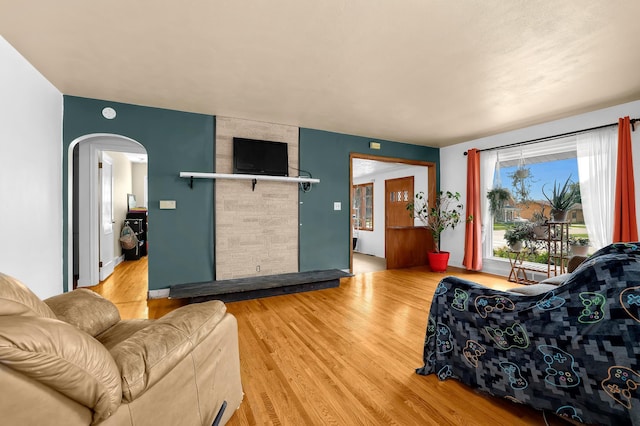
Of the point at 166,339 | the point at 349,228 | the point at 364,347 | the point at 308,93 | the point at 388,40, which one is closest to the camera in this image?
the point at 166,339

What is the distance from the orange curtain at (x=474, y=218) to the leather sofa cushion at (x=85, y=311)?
214 inches

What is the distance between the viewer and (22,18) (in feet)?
6.31

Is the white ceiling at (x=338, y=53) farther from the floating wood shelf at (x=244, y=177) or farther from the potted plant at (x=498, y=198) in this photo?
the potted plant at (x=498, y=198)

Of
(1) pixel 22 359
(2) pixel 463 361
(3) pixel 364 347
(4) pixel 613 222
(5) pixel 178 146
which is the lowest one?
(3) pixel 364 347

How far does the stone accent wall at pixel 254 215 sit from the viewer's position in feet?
13.0

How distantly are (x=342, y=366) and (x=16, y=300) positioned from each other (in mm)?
1869

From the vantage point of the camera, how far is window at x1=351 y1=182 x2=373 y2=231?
26.9 ft

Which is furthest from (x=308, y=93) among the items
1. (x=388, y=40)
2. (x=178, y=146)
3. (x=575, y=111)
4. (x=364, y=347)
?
(x=575, y=111)

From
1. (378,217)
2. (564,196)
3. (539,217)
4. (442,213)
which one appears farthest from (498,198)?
(378,217)

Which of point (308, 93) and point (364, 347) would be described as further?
point (308, 93)

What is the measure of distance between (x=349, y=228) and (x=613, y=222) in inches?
142

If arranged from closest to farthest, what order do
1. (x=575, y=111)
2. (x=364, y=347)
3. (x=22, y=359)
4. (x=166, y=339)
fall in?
(x=22, y=359) → (x=166, y=339) → (x=364, y=347) → (x=575, y=111)

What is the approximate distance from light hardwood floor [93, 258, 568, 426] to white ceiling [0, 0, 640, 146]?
2561 millimetres

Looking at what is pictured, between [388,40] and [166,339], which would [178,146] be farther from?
[166,339]
